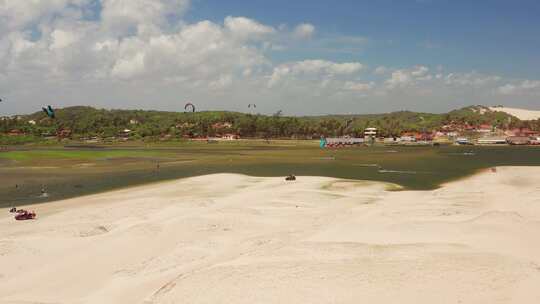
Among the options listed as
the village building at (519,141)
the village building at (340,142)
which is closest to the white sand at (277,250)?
the village building at (340,142)

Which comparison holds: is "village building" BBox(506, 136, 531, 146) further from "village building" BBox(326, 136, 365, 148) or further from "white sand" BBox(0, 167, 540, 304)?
"white sand" BBox(0, 167, 540, 304)

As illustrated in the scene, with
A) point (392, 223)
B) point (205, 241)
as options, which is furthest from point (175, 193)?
point (392, 223)

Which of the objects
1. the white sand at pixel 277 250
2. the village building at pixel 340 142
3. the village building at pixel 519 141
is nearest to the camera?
the white sand at pixel 277 250

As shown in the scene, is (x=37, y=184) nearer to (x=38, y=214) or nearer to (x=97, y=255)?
(x=38, y=214)

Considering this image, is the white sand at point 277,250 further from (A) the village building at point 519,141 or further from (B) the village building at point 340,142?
(A) the village building at point 519,141

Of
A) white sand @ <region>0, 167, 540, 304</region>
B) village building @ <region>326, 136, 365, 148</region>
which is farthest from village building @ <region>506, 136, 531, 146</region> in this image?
white sand @ <region>0, 167, 540, 304</region>

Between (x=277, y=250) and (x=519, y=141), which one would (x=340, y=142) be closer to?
(x=519, y=141)

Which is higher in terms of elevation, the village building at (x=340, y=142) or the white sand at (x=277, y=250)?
the village building at (x=340, y=142)

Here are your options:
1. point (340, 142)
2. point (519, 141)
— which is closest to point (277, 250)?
point (340, 142)
